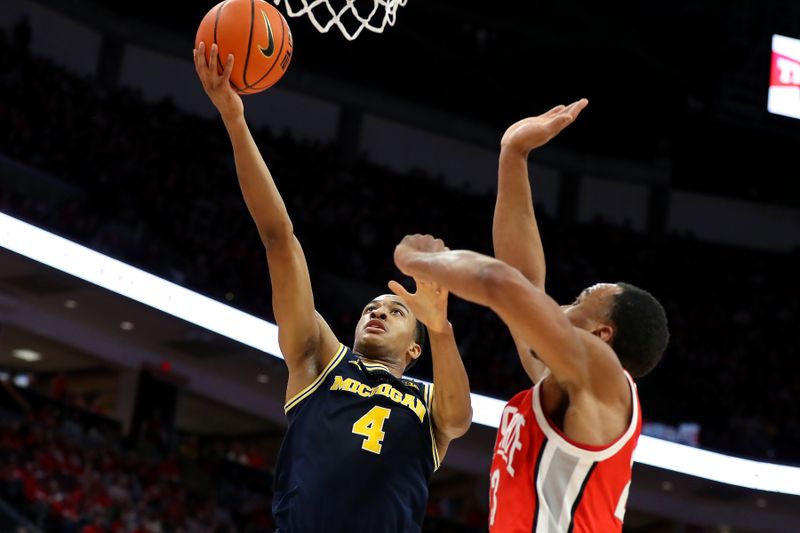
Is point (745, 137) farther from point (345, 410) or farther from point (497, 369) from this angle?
point (345, 410)

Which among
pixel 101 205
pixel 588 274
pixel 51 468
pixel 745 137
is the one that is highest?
pixel 745 137

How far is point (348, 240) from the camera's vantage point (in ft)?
57.4

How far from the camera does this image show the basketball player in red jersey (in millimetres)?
2340

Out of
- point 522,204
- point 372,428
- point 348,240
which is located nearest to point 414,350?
point 372,428

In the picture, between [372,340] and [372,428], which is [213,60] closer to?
[372,340]

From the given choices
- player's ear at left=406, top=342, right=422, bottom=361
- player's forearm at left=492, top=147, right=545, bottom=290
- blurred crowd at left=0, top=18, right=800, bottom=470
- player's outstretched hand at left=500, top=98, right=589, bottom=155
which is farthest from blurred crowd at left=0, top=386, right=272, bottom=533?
player's outstretched hand at left=500, top=98, right=589, bottom=155

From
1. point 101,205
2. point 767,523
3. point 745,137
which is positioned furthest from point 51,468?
point 745,137

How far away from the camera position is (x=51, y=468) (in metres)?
10.9

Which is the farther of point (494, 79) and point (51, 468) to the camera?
point (494, 79)

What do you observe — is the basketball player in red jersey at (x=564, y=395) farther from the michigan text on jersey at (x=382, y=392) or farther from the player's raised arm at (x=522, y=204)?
the michigan text on jersey at (x=382, y=392)

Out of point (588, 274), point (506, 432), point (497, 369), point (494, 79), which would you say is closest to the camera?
point (506, 432)

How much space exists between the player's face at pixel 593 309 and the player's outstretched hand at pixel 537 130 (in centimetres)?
55

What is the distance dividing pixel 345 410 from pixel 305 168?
1502 centimetres

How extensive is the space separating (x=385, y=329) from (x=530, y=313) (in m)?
1.36
